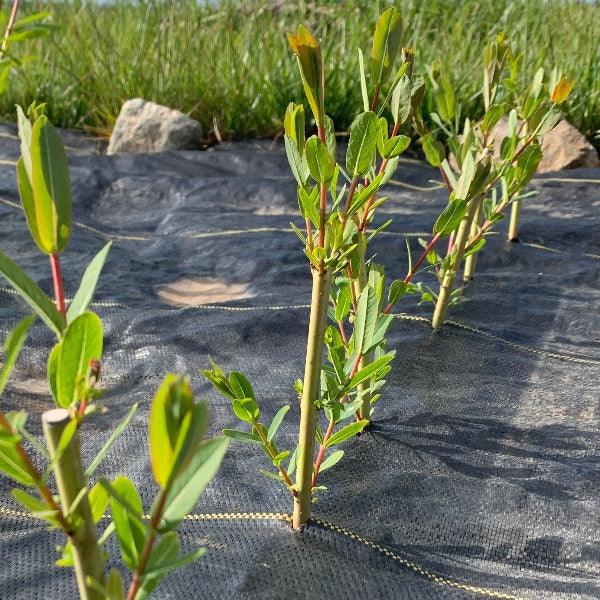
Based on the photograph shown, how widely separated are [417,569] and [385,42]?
784mm

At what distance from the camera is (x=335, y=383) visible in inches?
48.2

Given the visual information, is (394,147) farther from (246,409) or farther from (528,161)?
(528,161)

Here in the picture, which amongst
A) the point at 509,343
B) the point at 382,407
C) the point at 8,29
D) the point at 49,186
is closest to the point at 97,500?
the point at 49,186

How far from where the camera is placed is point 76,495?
25.4 inches

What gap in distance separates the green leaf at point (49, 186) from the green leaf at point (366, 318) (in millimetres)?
671

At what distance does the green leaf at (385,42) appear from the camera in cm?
102

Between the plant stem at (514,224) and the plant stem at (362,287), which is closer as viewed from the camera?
the plant stem at (362,287)

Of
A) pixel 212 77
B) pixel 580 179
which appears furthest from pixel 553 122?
pixel 212 77

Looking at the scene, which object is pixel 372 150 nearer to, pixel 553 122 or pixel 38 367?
pixel 553 122

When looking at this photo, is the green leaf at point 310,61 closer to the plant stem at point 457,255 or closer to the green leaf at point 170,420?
the green leaf at point 170,420

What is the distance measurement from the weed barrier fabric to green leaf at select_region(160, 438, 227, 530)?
634mm

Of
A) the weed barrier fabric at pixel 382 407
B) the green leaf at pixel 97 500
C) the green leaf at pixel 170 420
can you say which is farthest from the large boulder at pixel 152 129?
the green leaf at pixel 170 420

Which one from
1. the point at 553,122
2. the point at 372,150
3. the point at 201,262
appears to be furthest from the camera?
the point at 201,262

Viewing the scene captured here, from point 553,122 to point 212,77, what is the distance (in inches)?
161
